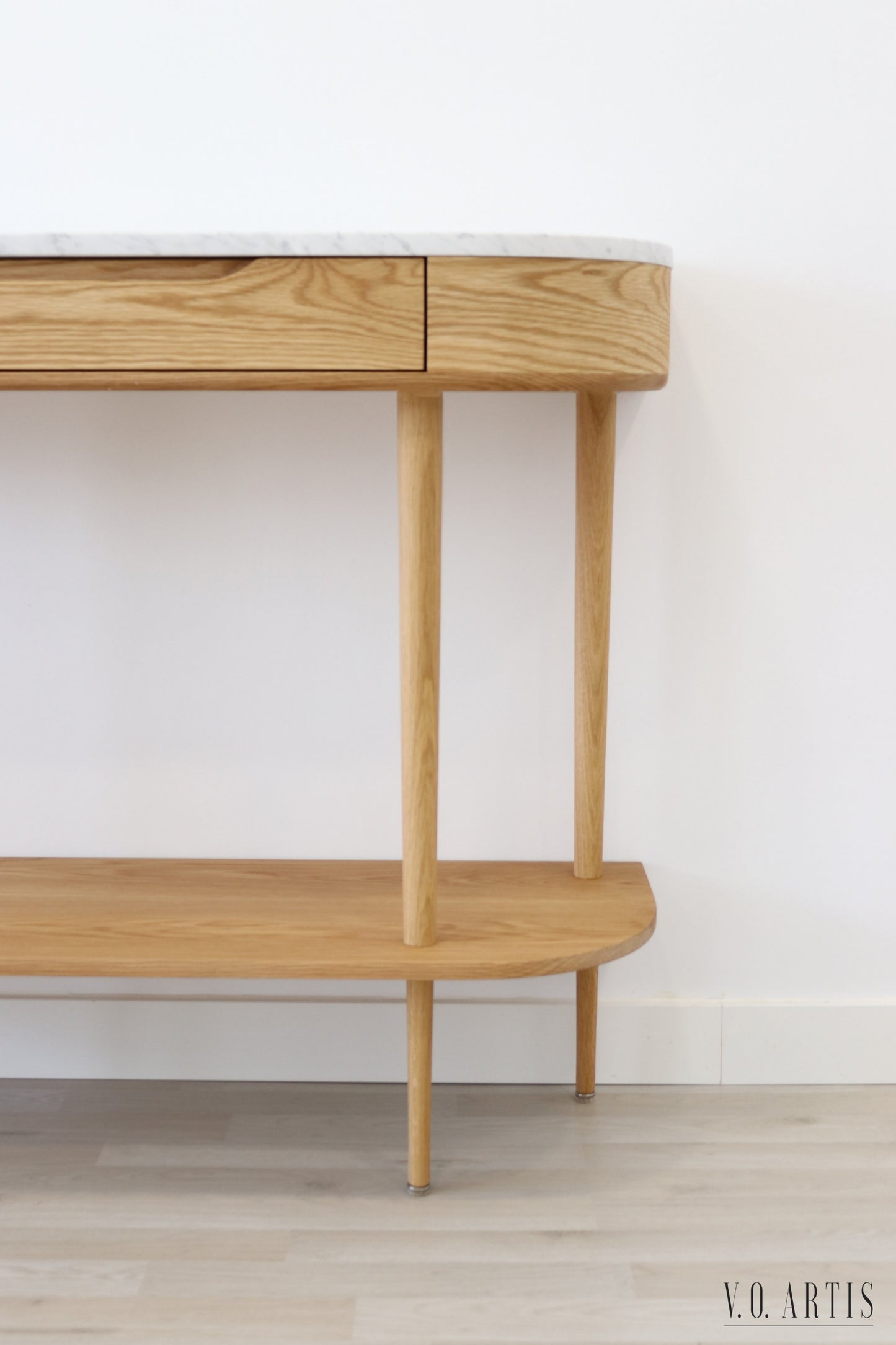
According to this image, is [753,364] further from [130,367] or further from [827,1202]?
[827,1202]

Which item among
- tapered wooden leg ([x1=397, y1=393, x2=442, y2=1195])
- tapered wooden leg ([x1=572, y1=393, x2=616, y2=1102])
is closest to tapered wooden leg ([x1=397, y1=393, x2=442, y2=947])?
tapered wooden leg ([x1=397, y1=393, x2=442, y2=1195])

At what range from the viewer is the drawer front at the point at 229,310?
978 millimetres

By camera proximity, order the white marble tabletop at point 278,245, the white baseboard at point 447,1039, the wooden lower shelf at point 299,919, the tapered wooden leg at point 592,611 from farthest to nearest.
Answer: the white baseboard at point 447,1039
the tapered wooden leg at point 592,611
the wooden lower shelf at point 299,919
the white marble tabletop at point 278,245

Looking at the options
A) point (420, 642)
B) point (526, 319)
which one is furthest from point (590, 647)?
point (526, 319)

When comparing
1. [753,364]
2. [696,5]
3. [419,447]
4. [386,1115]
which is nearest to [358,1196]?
[386,1115]

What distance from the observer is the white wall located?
127 cm

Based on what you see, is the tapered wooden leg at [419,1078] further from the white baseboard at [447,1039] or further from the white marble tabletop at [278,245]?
the white marble tabletop at [278,245]

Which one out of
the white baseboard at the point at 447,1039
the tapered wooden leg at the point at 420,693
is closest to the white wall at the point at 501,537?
the white baseboard at the point at 447,1039

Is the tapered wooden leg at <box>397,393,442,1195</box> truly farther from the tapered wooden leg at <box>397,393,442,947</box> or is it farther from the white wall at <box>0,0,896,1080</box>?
the white wall at <box>0,0,896,1080</box>

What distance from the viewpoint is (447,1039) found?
1.39 meters

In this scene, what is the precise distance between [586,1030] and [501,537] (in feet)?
1.76

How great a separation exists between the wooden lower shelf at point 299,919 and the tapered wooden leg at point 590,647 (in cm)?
7

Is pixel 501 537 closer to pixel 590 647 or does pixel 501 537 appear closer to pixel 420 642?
pixel 590 647

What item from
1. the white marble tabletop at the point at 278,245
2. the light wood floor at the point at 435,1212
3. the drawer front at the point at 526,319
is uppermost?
the white marble tabletop at the point at 278,245
